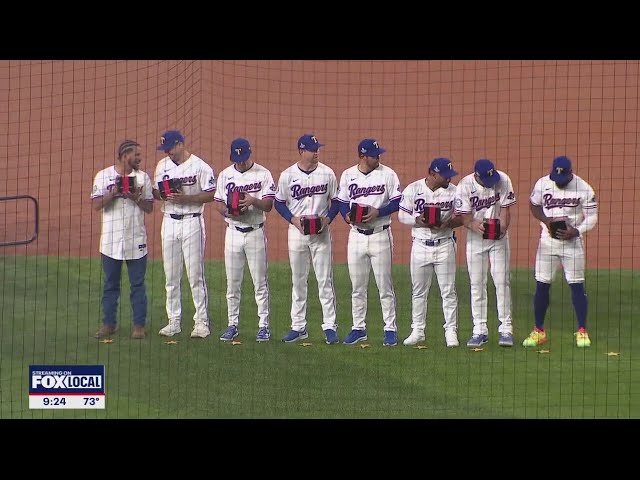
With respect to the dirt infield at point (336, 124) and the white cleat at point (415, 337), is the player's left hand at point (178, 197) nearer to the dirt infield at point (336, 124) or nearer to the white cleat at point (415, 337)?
the white cleat at point (415, 337)

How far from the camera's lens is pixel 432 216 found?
416 inches

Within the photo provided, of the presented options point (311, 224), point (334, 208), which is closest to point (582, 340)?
point (334, 208)

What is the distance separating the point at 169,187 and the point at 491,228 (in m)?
2.34

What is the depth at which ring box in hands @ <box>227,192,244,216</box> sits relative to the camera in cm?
1063

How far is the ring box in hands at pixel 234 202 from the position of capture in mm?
10633

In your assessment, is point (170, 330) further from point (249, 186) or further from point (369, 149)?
point (369, 149)

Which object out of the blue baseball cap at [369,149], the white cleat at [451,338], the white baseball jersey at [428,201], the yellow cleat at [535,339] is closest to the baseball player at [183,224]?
the blue baseball cap at [369,149]

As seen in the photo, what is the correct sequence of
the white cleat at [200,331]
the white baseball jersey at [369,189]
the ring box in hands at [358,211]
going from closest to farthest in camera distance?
the ring box in hands at [358,211] → the white baseball jersey at [369,189] → the white cleat at [200,331]

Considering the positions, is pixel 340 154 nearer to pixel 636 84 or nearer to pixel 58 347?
pixel 636 84

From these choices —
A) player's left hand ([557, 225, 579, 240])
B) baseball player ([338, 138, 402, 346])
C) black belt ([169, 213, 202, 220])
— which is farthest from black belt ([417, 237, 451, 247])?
black belt ([169, 213, 202, 220])

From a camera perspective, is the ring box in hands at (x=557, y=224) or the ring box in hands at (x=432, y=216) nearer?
the ring box in hands at (x=432, y=216)

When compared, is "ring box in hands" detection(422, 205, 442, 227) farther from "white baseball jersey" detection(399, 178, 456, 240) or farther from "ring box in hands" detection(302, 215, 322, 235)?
"ring box in hands" detection(302, 215, 322, 235)

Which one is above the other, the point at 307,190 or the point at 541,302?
the point at 307,190

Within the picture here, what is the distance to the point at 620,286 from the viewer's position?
12500mm
